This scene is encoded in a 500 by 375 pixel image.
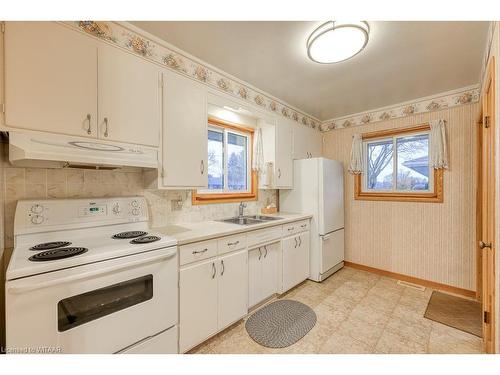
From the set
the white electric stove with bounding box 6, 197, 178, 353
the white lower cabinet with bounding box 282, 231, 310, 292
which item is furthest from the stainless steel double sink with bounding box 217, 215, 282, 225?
the white electric stove with bounding box 6, 197, 178, 353

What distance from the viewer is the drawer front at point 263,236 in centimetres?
207

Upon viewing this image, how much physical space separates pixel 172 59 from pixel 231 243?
1.67m

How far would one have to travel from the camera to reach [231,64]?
2.08 meters

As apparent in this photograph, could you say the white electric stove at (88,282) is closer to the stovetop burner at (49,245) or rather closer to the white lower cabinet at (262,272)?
the stovetop burner at (49,245)

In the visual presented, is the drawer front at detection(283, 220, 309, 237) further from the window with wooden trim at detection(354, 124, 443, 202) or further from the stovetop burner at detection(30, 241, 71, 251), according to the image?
the stovetop burner at detection(30, 241, 71, 251)

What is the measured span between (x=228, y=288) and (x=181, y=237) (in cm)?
65

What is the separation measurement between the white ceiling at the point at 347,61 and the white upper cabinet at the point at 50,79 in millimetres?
579

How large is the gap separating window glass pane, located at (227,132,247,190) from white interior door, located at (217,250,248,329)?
Result: 107cm

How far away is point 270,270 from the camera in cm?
234

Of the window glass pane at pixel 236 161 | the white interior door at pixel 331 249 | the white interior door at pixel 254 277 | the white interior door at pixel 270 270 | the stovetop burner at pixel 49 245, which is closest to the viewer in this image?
the stovetop burner at pixel 49 245

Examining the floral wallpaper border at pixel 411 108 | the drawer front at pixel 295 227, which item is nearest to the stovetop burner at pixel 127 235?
the drawer front at pixel 295 227
